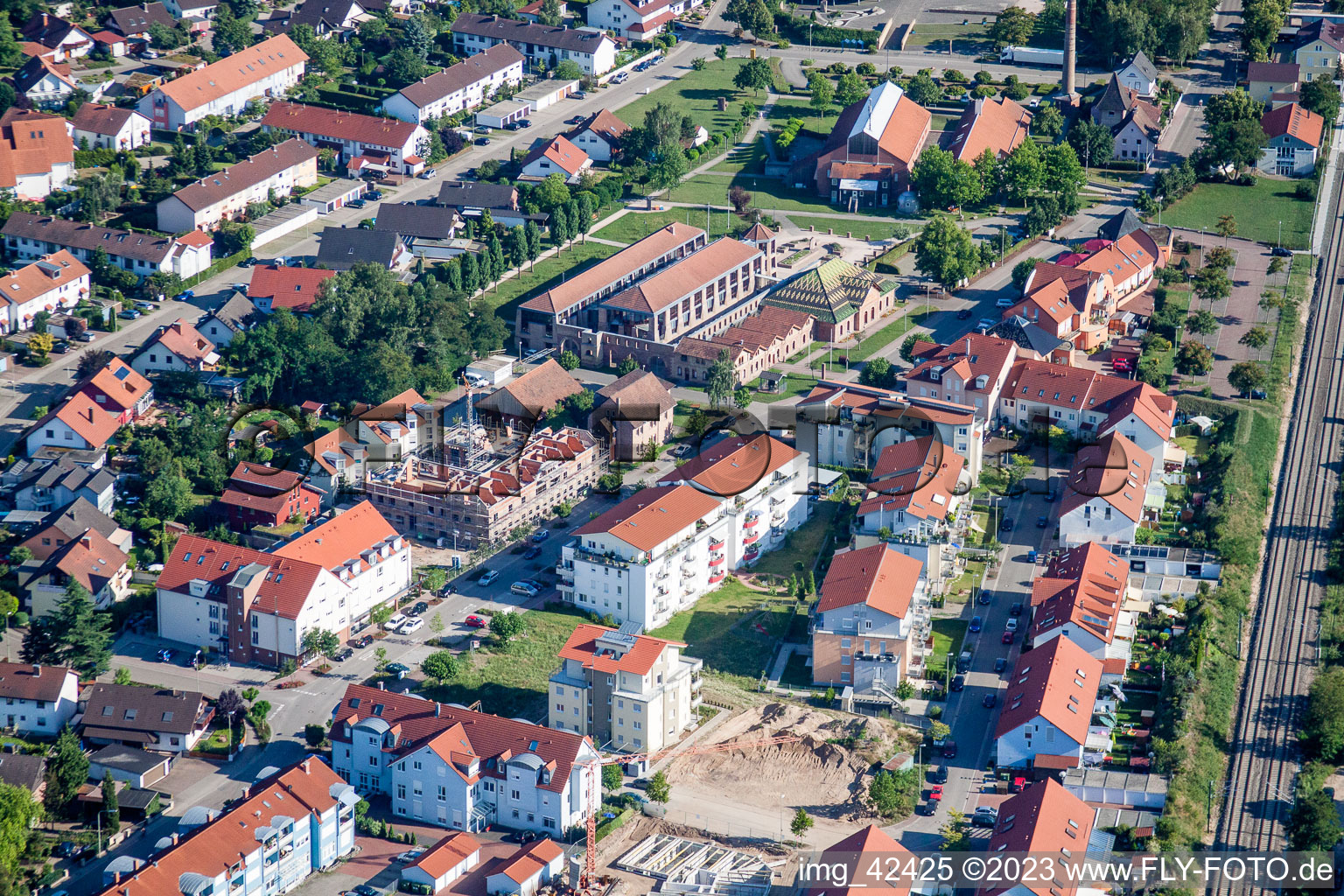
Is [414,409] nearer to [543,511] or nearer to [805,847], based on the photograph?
[543,511]

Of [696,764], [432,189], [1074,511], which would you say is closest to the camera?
[696,764]

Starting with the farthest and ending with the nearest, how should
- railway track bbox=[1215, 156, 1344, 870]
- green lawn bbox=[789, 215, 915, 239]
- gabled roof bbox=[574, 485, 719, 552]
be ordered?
green lawn bbox=[789, 215, 915, 239] → gabled roof bbox=[574, 485, 719, 552] → railway track bbox=[1215, 156, 1344, 870]

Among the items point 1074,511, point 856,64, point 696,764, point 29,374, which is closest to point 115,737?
point 696,764

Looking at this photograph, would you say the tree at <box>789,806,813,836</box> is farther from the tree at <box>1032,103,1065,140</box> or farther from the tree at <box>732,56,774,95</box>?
the tree at <box>732,56,774,95</box>

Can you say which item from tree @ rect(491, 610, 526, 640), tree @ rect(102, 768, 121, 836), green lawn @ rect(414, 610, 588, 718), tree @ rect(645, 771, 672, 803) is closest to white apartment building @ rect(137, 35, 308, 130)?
green lawn @ rect(414, 610, 588, 718)

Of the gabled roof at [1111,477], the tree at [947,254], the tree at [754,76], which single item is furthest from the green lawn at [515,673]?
the tree at [754,76]

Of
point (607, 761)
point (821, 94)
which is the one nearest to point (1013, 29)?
point (821, 94)

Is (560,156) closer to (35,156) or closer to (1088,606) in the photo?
(35,156)
